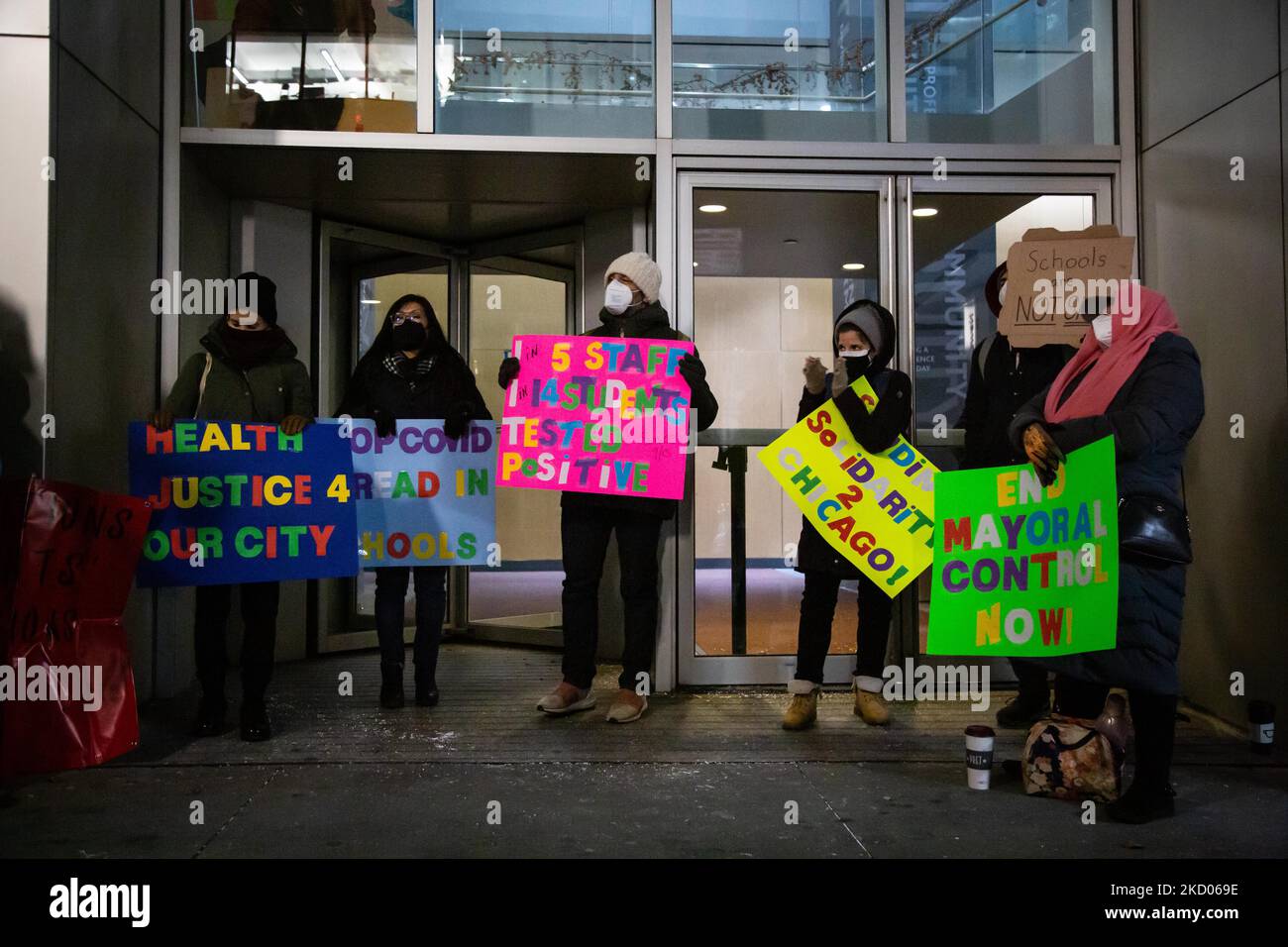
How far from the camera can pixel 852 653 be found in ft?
16.3

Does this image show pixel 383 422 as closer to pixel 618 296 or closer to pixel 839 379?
pixel 618 296

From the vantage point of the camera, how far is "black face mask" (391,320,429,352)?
4.45m

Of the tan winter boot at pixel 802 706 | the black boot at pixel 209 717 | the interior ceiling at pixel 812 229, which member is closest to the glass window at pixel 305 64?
the interior ceiling at pixel 812 229

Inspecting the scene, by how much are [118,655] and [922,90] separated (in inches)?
169

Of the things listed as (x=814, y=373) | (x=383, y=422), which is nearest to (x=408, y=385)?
(x=383, y=422)

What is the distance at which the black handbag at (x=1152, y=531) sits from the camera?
2910 mm

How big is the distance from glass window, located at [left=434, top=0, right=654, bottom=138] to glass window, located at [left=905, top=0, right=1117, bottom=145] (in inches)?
52.7

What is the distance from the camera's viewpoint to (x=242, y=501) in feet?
13.2

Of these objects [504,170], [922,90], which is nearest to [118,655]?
[504,170]

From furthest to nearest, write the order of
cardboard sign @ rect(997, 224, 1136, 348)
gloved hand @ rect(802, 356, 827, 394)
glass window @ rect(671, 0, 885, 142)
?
glass window @ rect(671, 0, 885, 142), gloved hand @ rect(802, 356, 827, 394), cardboard sign @ rect(997, 224, 1136, 348)

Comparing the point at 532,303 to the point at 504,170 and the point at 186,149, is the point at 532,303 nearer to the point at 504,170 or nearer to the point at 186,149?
the point at 504,170

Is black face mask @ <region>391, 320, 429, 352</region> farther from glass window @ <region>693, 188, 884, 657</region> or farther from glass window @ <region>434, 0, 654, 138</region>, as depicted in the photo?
glass window @ <region>693, 188, 884, 657</region>

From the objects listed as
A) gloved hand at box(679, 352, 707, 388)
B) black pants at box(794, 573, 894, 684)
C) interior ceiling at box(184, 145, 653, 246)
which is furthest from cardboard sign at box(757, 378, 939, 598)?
interior ceiling at box(184, 145, 653, 246)

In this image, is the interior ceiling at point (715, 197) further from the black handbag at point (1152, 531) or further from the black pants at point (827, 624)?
the black handbag at point (1152, 531)
